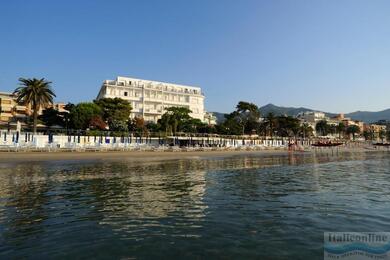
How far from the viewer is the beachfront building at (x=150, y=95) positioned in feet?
343

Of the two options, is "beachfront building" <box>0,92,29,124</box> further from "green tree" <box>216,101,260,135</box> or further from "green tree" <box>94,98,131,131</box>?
"green tree" <box>216,101,260,135</box>

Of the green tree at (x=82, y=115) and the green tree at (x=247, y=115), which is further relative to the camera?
the green tree at (x=247, y=115)

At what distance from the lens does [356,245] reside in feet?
28.4

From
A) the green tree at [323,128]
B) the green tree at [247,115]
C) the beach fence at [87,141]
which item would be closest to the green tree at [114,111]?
the beach fence at [87,141]

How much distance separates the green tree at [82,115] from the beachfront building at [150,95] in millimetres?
27615

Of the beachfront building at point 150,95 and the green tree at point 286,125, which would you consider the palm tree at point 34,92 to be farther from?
the green tree at point 286,125

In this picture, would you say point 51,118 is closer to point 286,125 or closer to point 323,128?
point 286,125

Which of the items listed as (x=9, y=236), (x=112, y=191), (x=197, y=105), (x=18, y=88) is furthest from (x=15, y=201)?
(x=197, y=105)

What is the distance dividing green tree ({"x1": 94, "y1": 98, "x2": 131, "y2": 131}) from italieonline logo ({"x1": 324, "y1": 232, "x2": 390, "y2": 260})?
71.4m

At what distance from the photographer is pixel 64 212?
1258cm

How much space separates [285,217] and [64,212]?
27.0ft

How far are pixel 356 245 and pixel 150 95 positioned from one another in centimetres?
10342

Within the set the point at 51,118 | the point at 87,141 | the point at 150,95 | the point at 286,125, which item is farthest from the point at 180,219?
the point at 286,125

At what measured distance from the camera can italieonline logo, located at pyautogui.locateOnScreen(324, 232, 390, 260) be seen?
788cm
